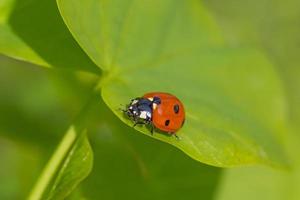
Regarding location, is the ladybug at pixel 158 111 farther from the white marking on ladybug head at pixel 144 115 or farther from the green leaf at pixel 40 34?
the green leaf at pixel 40 34

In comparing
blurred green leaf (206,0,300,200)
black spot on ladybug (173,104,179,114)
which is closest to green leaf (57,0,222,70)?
black spot on ladybug (173,104,179,114)

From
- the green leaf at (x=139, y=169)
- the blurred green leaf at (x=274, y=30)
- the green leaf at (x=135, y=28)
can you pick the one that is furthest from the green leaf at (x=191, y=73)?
the blurred green leaf at (x=274, y=30)

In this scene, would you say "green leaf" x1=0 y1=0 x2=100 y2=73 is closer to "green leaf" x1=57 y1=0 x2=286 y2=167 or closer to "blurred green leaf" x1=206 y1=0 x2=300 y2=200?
"green leaf" x1=57 y1=0 x2=286 y2=167

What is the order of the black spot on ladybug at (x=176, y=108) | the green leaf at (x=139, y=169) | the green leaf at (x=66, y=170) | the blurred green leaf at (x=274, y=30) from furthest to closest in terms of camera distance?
the blurred green leaf at (x=274, y=30) → the green leaf at (x=139, y=169) → the black spot on ladybug at (x=176, y=108) → the green leaf at (x=66, y=170)

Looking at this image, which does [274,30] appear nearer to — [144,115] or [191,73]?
[191,73]

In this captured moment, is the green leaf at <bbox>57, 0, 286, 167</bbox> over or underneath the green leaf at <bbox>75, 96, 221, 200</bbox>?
over

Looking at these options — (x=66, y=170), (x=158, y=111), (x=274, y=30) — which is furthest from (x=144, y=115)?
(x=274, y=30)
